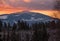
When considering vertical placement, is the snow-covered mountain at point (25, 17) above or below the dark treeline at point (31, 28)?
above

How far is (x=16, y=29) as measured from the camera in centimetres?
149

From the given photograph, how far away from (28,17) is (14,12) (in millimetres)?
145

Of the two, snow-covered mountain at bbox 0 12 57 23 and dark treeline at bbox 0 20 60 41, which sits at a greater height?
snow-covered mountain at bbox 0 12 57 23

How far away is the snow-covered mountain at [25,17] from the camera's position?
1489mm

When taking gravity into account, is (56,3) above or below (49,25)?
above

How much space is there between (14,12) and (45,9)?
0.30 metres

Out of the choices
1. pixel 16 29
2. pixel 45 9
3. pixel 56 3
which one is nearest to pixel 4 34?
pixel 16 29

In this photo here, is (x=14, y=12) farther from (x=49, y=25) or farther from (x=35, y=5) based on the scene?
(x=49, y=25)

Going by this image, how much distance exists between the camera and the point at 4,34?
1.48 m

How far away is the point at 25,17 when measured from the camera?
59.0 inches

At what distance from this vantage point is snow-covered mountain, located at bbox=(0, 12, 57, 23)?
149cm

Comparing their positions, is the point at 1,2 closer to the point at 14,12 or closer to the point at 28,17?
the point at 14,12

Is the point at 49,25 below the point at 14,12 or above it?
below

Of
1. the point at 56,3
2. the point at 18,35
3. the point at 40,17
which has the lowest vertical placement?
the point at 18,35
